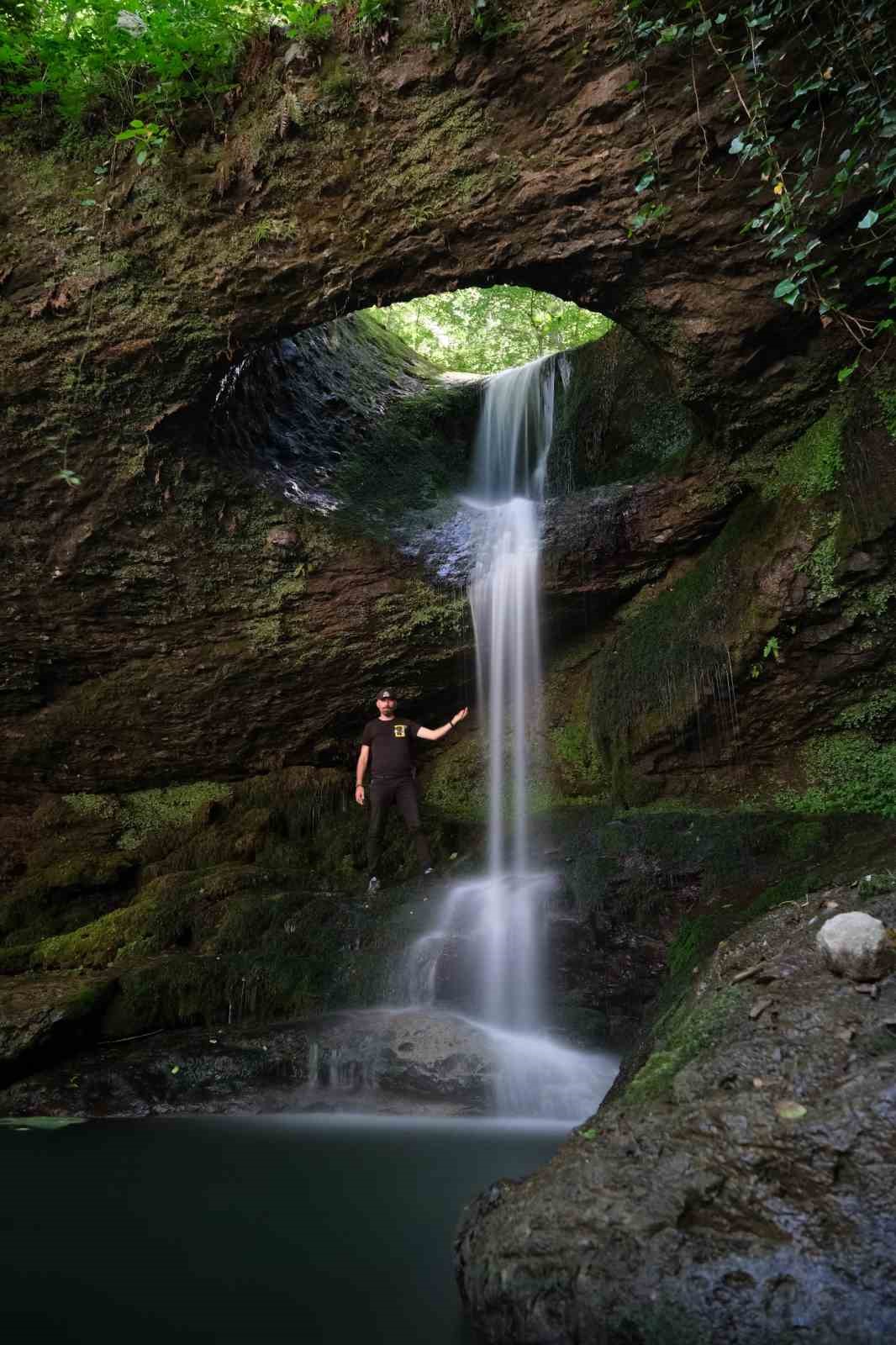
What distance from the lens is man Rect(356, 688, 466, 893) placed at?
856 cm

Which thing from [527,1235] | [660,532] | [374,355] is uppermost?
[374,355]

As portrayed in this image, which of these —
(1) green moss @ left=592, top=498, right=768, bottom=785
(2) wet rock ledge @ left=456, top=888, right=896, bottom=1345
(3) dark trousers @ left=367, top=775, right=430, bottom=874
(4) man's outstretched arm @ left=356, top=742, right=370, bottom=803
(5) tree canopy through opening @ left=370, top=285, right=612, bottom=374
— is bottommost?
(2) wet rock ledge @ left=456, top=888, right=896, bottom=1345

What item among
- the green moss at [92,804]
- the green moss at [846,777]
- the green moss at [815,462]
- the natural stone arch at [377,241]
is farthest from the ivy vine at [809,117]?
the green moss at [92,804]

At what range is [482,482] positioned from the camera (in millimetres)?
11266

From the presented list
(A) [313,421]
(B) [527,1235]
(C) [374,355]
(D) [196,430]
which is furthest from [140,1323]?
(C) [374,355]

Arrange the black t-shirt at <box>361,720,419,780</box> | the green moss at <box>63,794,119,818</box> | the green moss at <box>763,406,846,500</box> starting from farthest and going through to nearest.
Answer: the green moss at <box>63,794,119,818</box>
the black t-shirt at <box>361,720,419,780</box>
the green moss at <box>763,406,846,500</box>

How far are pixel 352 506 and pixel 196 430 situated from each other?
6.71 ft

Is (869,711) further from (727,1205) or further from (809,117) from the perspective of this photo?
(727,1205)

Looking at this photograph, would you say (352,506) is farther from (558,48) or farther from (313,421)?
(558,48)

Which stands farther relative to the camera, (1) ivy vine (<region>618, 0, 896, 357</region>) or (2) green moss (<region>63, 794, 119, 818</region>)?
(2) green moss (<region>63, 794, 119, 818</region>)

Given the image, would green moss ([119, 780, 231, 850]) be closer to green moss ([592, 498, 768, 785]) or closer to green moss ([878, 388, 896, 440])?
green moss ([592, 498, 768, 785])

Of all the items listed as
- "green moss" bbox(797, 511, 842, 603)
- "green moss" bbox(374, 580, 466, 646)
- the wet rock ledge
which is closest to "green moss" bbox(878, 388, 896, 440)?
"green moss" bbox(797, 511, 842, 603)

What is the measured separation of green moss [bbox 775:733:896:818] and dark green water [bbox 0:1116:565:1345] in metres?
3.84

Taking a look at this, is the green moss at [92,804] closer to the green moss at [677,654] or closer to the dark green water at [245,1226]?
the dark green water at [245,1226]
